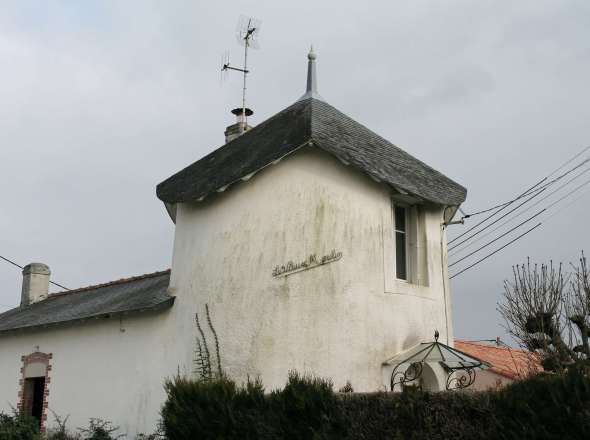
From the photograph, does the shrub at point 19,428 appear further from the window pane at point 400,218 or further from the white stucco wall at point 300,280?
the window pane at point 400,218

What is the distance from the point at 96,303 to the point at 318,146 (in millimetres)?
8607

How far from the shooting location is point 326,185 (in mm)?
13336

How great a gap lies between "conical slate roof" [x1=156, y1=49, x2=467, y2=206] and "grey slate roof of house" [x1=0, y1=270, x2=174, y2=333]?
7.42ft

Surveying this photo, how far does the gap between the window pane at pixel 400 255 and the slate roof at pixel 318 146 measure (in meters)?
1.03

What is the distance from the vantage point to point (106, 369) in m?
15.6

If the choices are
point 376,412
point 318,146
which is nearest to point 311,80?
point 318,146

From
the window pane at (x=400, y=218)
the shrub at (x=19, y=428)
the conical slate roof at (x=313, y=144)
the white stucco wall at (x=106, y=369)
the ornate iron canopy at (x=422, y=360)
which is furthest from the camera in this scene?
the shrub at (x=19, y=428)

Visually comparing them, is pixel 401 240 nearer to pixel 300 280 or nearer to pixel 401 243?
pixel 401 243

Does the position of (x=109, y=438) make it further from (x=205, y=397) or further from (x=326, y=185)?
(x=326, y=185)

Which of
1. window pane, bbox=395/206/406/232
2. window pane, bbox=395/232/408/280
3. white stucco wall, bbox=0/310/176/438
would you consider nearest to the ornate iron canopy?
window pane, bbox=395/232/408/280

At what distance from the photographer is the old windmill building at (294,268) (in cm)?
1254

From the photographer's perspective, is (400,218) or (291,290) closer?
(291,290)

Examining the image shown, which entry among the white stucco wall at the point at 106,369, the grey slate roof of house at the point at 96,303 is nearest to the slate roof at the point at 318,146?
the grey slate roof of house at the point at 96,303

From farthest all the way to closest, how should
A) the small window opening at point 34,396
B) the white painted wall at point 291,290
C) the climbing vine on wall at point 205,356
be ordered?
the small window opening at point 34,396 → the white painted wall at point 291,290 → the climbing vine on wall at point 205,356
